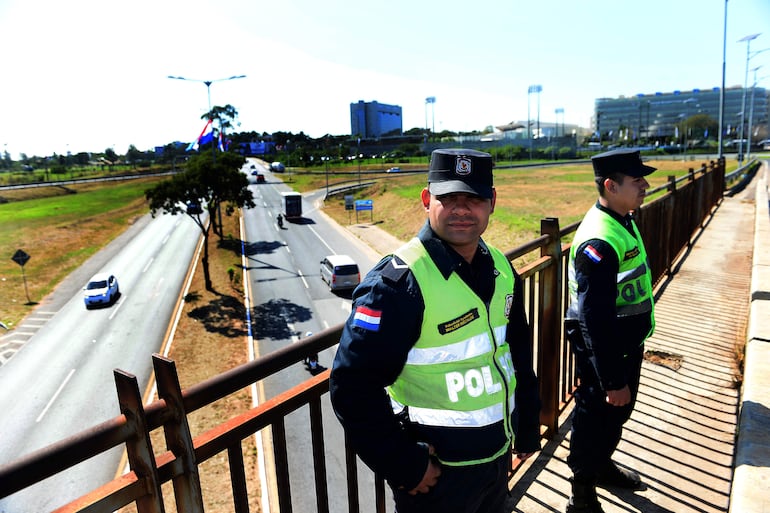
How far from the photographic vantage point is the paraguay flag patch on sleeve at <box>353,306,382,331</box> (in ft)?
5.48

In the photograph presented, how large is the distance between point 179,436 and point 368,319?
0.64 meters

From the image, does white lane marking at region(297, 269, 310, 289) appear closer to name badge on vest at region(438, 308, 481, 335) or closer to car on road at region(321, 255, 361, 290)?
car on road at region(321, 255, 361, 290)

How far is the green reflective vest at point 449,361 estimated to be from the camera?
180 cm

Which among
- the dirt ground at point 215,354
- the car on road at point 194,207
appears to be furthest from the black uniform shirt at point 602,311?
the car on road at point 194,207

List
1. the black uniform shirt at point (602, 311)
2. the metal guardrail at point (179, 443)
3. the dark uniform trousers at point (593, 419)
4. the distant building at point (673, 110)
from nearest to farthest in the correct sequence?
the metal guardrail at point (179, 443) < the black uniform shirt at point (602, 311) < the dark uniform trousers at point (593, 419) < the distant building at point (673, 110)

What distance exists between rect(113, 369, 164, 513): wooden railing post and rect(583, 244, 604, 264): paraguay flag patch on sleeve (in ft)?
7.93

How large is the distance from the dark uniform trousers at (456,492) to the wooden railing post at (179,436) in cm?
75

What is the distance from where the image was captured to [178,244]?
43656mm

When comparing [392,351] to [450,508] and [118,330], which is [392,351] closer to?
[450,508]

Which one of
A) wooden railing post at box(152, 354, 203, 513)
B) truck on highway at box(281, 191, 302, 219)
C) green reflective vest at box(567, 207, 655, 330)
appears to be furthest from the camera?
truck on highway at box(281, 191, 302, 219)

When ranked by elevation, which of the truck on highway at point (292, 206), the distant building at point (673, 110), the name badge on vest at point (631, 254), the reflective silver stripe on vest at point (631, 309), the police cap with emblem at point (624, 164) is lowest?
the truck on highway at point (292, 206)

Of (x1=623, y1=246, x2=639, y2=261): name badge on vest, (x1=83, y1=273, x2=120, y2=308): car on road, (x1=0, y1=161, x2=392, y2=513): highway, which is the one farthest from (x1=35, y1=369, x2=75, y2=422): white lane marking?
(x1=623, y1=246, x2=639, y2=261): name badge on vest

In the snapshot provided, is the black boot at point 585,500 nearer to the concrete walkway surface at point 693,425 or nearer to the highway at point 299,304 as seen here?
the concrete walkway surface at point 693,425

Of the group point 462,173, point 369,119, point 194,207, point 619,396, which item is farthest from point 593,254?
point 369,119
